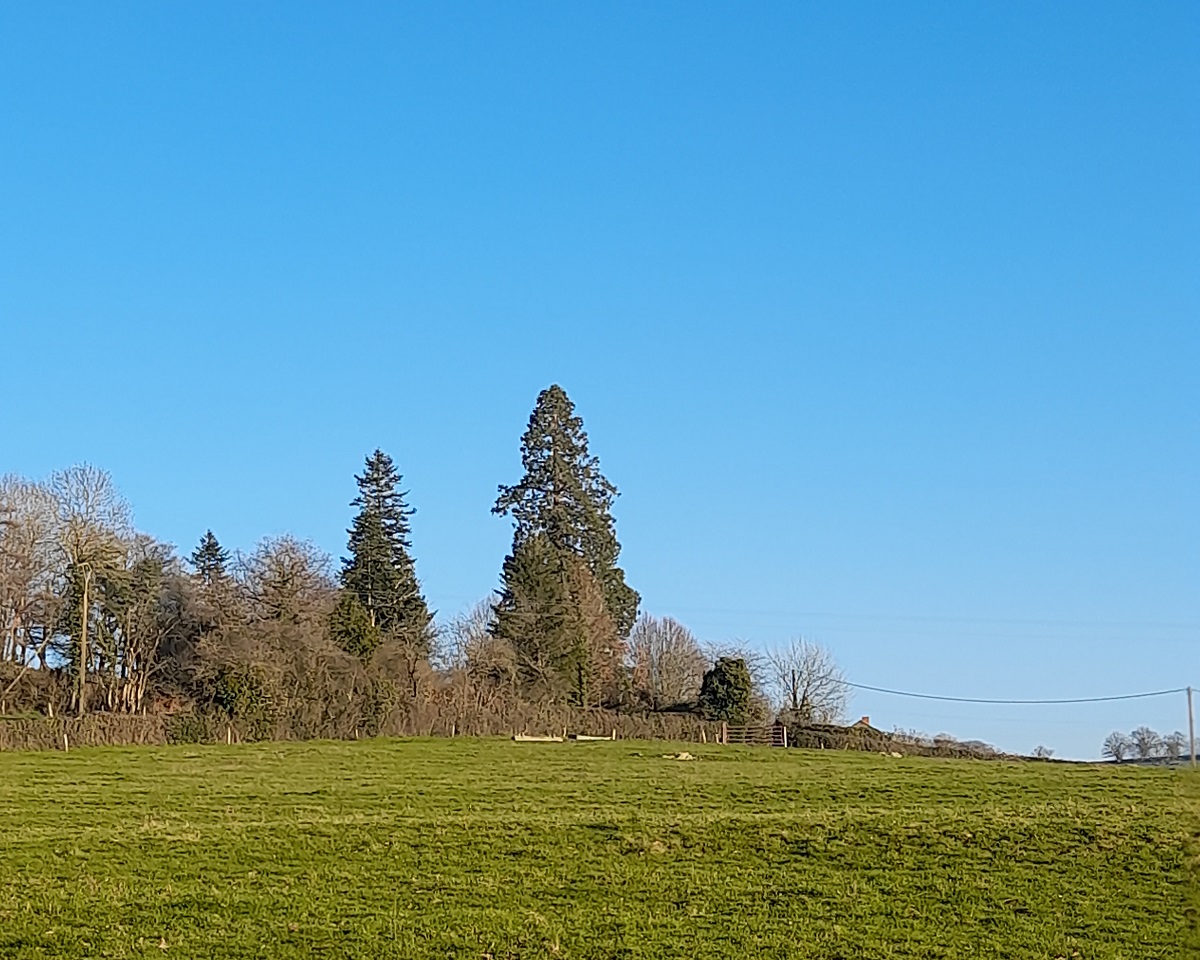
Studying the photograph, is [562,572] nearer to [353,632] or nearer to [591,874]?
[353,632]

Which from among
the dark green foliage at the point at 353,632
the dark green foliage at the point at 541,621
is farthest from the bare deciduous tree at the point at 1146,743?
the dark green foliage at the point at 541,621

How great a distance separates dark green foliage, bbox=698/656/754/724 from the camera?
54875mm

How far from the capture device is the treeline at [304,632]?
49.2 metres

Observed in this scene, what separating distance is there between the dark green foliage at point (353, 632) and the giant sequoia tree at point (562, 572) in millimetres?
8878

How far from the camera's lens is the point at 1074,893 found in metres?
16.7

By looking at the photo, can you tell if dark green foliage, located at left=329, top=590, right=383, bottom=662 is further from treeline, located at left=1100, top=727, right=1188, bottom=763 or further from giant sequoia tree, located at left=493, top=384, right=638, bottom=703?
treeline, located at left=1100, top=727, right=1188, bottom=763

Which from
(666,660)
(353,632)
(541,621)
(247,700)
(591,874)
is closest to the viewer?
(591,874)

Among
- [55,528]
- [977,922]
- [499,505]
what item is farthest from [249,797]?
[499,505]

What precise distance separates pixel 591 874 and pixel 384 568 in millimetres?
44870

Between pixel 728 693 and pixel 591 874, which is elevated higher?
pixel 728 693

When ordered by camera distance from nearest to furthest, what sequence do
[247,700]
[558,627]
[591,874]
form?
[591,874]
[247,700]
[558,627]

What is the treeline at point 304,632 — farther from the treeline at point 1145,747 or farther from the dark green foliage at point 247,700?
the treeline at point 1145,747

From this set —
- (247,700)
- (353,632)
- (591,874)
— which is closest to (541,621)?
(353,632)

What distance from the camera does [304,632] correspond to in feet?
167
